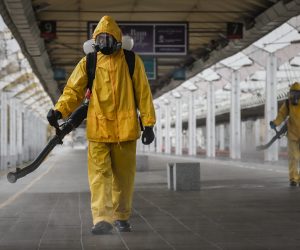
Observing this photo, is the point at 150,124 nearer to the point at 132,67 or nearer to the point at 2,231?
the point at 132,67

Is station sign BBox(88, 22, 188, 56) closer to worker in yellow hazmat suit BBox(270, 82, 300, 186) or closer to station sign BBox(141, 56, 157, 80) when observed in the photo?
station sign BBox(141, 56, 157, 80)

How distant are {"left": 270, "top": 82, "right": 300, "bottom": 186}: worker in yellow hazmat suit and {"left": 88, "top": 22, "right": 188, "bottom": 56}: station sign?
8.24 metres

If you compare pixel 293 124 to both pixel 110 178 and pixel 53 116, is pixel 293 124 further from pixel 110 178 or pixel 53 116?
pixel 53 116

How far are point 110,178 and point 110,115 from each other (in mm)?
729

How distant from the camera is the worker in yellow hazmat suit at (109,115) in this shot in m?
8.39

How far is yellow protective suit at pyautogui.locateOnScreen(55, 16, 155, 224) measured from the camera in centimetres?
840

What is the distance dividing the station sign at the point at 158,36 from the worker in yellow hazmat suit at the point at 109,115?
16.1 metres

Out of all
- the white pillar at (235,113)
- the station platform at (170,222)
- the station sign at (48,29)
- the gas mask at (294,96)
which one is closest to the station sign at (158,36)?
the station sign at (48,29)

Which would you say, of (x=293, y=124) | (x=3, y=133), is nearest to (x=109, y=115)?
(x=293, y=124)

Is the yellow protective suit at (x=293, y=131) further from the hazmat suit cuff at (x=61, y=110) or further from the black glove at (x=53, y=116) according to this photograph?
the black glove at (x=53, y=116)

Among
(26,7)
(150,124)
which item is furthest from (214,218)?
(26,7)

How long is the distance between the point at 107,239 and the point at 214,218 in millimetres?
2560

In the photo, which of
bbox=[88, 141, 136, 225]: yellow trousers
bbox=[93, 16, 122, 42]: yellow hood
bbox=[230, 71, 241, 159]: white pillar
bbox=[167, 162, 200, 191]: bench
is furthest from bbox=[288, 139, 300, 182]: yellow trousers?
bbox=[230, 71, 241, 159]: white pillar

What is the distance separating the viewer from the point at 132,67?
339 inches
